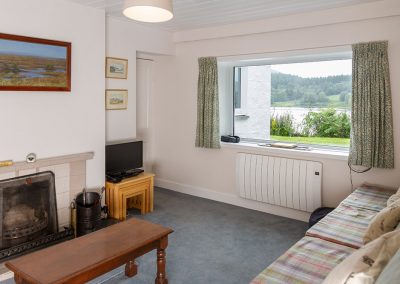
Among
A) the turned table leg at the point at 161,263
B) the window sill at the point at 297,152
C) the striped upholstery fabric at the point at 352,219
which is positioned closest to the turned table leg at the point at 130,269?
the turned table leg at the point at 161,263

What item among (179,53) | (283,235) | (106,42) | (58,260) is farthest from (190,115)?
(58,260)

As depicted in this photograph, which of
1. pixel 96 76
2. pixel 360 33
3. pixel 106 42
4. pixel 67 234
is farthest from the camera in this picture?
pixel 106 42

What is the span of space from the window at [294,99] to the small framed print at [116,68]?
1465 mm

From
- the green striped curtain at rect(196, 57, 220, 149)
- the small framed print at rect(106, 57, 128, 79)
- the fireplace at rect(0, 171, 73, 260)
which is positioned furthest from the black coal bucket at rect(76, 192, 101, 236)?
the green striped curtain at rect(196, 57, 220, 149)

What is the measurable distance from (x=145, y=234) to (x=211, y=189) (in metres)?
2.41

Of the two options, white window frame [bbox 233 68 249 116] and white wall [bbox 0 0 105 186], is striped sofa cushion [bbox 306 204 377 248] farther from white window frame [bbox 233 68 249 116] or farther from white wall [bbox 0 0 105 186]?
white wall [bbox 0 0 105 186]

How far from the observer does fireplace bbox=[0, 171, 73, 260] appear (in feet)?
9.61

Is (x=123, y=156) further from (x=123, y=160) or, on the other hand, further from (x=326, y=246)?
(x=326, y=246)

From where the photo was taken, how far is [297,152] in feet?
12.9

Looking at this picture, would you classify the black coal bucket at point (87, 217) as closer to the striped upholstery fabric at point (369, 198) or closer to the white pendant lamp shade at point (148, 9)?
the white pendant lamp shade at point (148, 9)

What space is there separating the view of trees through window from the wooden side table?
155 centimetres

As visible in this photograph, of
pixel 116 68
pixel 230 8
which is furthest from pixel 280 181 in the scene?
pixel 116 68

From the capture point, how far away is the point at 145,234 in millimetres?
2447

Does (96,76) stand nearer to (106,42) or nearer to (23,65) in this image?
(106,42)
